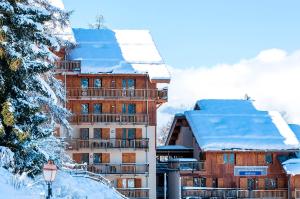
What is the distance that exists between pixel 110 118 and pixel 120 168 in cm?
417

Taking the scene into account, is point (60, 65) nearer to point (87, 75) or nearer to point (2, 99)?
point (87, 75)

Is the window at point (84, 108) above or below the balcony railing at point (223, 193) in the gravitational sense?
above

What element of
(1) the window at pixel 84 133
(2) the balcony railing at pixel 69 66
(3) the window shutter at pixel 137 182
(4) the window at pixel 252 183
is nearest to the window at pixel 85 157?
(1) the window at pixel 84 133

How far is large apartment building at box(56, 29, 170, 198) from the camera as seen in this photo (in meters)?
52.0

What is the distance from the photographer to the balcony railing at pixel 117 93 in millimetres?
52062

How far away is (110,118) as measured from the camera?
52688mm

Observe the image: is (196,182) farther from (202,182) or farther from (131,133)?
(131,133)

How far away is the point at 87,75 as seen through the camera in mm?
52625

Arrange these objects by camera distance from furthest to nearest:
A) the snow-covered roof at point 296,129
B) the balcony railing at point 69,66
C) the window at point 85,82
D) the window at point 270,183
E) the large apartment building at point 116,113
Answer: the snow-covered roof at point 296,129, the window at point 270,183, the window at point 85,82, the large apartment building at point 116,113, the balcony railing at point 69,66

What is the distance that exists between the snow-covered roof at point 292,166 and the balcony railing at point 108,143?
38.8 feet

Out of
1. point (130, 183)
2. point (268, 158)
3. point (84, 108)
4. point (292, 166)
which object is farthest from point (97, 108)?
point (292, 166)

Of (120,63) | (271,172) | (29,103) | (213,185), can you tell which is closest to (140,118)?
(120,63)

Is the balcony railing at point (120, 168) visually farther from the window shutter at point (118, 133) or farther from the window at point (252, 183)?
the window at point (252, 183)

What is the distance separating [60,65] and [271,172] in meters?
20.1
